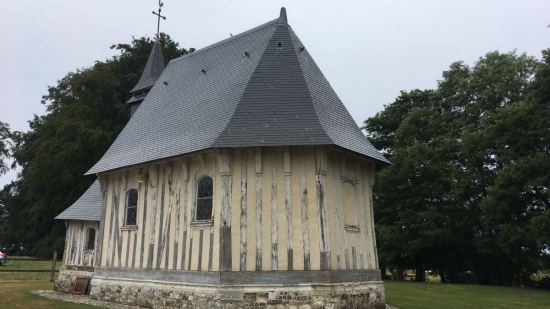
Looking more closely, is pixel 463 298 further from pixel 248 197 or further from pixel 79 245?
pixel 79 245

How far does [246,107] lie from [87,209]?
9143 mm

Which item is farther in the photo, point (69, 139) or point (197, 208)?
point (69, 139)

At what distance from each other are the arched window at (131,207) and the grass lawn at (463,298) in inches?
320

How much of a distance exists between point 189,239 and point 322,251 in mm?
3441

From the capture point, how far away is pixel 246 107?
1260cm

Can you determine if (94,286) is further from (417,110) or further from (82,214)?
(417,110)

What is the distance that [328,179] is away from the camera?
1219 centimetres

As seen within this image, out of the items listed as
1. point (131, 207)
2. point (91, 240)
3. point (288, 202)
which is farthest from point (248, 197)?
point (91, 240)

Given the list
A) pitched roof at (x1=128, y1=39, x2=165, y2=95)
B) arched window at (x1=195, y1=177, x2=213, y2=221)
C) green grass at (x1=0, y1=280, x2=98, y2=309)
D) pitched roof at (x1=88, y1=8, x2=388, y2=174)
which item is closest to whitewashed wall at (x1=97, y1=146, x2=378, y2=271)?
arched window at (x1=195, y1=177, x2=213, y2=221)

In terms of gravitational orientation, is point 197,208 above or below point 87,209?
below

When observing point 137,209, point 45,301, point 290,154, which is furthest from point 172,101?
point 45,301

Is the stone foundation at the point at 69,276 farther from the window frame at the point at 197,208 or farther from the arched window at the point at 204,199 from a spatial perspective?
the arched window at the point at 204,199

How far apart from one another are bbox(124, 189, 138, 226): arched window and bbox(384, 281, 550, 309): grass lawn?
26.7 feet

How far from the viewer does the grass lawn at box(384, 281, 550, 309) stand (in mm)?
14883
